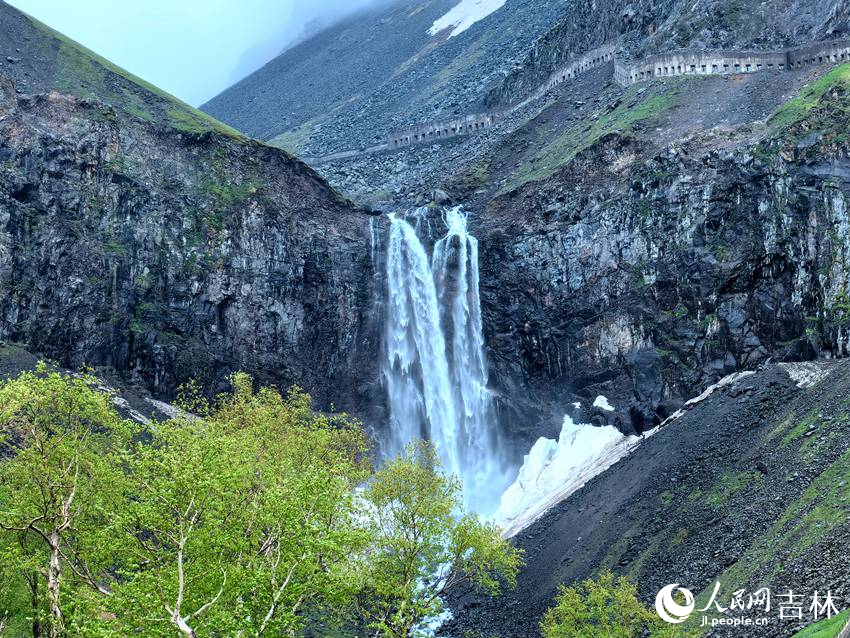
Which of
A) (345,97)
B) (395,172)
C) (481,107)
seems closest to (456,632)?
(395,172)

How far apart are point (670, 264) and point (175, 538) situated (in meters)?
55.9

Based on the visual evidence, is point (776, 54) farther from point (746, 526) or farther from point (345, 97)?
point (345, 97)

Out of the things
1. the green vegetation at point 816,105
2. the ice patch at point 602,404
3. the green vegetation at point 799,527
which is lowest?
the ice patch at point 602,404

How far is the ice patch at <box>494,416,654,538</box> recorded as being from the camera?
62.8 meters

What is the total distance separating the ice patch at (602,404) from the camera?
73375mm

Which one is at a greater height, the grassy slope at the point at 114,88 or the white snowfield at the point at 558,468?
the grassy slope at the point at 114,88

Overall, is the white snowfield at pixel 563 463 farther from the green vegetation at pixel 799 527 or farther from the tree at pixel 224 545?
the tree at pixel 224 545

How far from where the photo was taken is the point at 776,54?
9181 cm

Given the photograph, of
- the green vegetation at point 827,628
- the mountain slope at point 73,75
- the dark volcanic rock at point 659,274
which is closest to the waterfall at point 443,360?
the dark volcanic rock at point 659,274

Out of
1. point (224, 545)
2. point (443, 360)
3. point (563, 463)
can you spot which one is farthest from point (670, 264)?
point (224, 545)

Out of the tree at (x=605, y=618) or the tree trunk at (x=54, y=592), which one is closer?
the tree trunk at (x=54, y=592)

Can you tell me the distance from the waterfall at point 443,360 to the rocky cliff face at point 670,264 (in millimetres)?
2106

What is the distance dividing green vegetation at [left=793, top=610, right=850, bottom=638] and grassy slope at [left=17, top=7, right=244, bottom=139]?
74600 mm

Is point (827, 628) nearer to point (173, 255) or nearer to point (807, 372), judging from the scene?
point (807, 372)
